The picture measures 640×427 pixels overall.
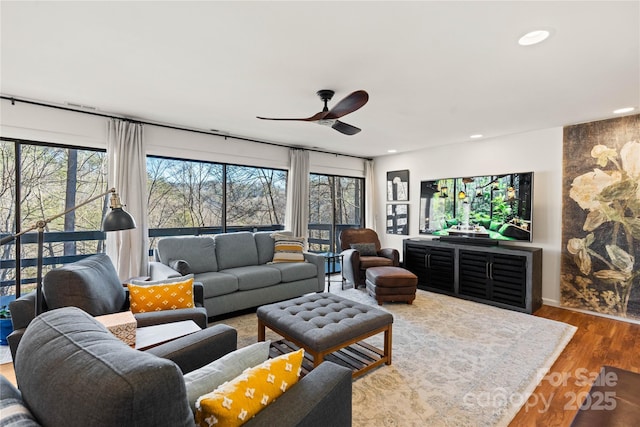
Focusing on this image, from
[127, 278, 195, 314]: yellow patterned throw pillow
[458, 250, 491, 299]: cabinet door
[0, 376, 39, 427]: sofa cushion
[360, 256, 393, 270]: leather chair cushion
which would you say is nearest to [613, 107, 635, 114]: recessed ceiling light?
[458, 250, 491, 299]: cabinet door

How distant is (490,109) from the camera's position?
3.27 m

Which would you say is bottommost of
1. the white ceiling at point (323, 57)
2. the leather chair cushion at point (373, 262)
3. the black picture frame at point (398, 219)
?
the leather chair cushion at point (373, 262)

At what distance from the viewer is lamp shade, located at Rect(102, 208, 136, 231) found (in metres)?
1.92

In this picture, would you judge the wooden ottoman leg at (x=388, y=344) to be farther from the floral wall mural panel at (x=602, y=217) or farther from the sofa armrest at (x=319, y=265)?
the floral wall mural panel at (x=602, y=217)

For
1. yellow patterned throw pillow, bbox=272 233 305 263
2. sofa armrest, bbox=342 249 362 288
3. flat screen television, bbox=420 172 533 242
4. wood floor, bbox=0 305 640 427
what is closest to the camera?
wood floor, bbox=0 305 640 427

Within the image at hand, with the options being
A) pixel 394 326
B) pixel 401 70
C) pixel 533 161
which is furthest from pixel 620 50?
pixel 394 326

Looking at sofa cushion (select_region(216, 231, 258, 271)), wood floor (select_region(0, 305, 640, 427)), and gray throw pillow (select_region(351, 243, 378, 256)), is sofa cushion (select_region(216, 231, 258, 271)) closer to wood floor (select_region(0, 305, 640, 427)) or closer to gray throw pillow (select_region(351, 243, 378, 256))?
gray throw pillow (select_region(351, 243, 378, 256))

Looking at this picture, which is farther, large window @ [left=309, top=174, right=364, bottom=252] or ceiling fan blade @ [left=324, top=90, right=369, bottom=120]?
large window @ [left=309, top=174, right=364, bottom=252]

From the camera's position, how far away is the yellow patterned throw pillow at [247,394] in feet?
2.97

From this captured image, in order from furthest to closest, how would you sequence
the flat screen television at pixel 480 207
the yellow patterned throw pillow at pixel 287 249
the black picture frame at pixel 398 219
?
the black picture frame at pixel 398 219 → the yellow patterned throw pillow at pixel 287 249 → the flat screen television at pixel 480 207

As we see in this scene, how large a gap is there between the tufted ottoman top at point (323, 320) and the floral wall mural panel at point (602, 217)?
3.00 meters

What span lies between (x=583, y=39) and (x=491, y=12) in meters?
0.77

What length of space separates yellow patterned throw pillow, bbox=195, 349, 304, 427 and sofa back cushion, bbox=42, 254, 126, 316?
4.82 ft

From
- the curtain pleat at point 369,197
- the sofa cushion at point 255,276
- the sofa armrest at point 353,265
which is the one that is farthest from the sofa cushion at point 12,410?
the curtain pleat at point 369,197
